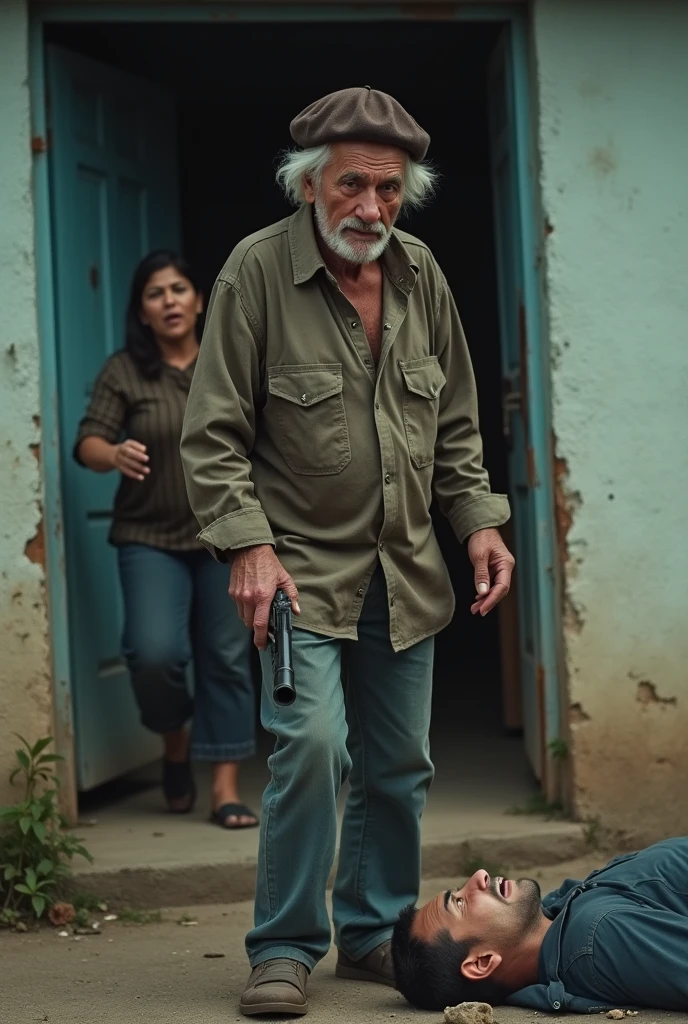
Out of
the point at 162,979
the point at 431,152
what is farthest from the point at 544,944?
the point at 431,152

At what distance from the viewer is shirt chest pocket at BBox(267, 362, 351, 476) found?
3424mm

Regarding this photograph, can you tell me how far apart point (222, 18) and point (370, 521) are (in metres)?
2.24

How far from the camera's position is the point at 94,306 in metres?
5.56

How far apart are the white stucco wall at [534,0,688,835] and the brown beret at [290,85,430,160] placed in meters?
1.51

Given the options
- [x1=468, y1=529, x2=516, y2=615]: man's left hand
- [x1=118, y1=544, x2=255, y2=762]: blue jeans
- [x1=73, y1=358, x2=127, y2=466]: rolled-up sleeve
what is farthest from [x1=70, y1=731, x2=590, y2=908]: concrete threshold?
[x1=468, y1=529, x2=516, y2=615]: man's left hand

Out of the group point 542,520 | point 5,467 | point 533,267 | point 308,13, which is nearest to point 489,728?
point 542,520

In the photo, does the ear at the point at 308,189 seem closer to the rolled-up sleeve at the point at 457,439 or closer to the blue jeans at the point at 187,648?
the rolled-up sleeve at the point at 457,439

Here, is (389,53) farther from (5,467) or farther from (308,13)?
(5,467)

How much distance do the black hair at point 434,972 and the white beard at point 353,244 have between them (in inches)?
63.2

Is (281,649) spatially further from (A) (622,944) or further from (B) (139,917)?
(B) (139,917)

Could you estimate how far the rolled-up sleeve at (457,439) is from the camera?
368 centimetres

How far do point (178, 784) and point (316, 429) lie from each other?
2324 mm

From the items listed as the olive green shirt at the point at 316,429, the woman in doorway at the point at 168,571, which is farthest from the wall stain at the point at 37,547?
the olive green shirt at the point at 316,429

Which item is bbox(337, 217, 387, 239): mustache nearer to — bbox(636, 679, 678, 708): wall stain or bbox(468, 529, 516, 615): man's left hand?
bbox(468, 529, 516, 615): man's left hand
